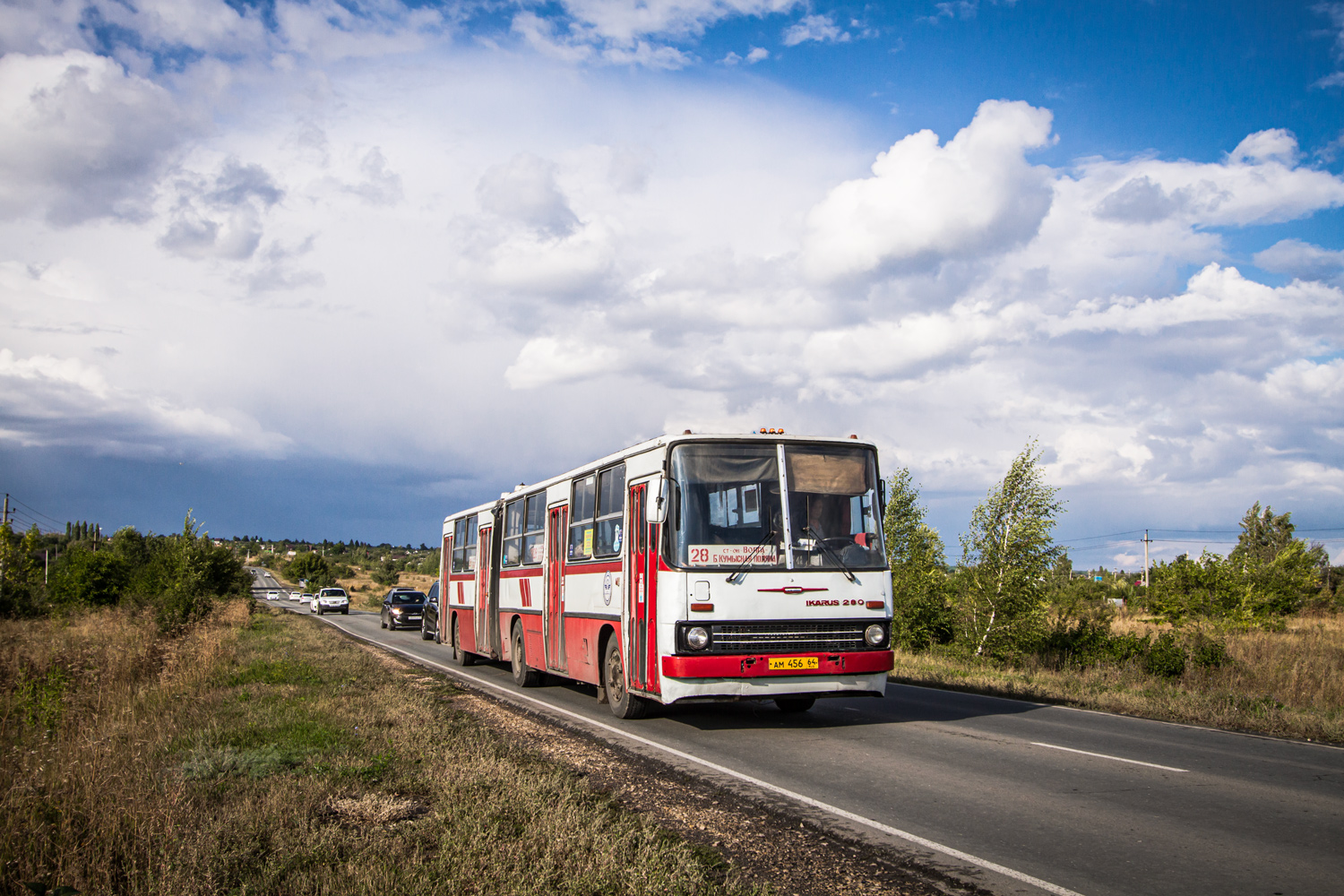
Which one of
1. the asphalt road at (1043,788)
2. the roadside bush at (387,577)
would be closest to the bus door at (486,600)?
the asphalt road at (1043,788)

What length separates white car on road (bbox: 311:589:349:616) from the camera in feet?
182

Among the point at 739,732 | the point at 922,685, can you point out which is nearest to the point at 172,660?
the point at 739,732

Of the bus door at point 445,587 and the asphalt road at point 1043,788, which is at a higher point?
the bus door at point 445,587

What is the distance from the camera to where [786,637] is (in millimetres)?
10039

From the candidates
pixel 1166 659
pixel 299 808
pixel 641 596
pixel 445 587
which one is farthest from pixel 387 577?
pixel 299 808

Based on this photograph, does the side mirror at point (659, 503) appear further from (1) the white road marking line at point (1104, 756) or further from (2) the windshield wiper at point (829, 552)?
(1) the white road marking line at point (1104, 756)

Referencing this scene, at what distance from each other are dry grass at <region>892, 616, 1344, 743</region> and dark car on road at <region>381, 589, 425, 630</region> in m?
24.4

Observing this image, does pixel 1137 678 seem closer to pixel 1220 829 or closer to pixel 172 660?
pixel 1220 829

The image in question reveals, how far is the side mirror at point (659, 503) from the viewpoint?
10188mm

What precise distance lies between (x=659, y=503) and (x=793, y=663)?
2304 mm

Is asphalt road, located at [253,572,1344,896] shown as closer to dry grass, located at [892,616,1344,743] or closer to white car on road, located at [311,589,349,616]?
dry grass, located at [892,616,1344,743]

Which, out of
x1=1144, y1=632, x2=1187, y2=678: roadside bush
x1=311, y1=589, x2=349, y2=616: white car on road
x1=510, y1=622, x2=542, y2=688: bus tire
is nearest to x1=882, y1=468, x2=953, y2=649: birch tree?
x1=1144, y1=632, x2=1187, y2=678: roadside bush

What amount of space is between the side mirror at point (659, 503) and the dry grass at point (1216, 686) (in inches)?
314

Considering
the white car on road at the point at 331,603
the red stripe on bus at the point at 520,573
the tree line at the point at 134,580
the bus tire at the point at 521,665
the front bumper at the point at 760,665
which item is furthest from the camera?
the white car on road at the point at 331,603
